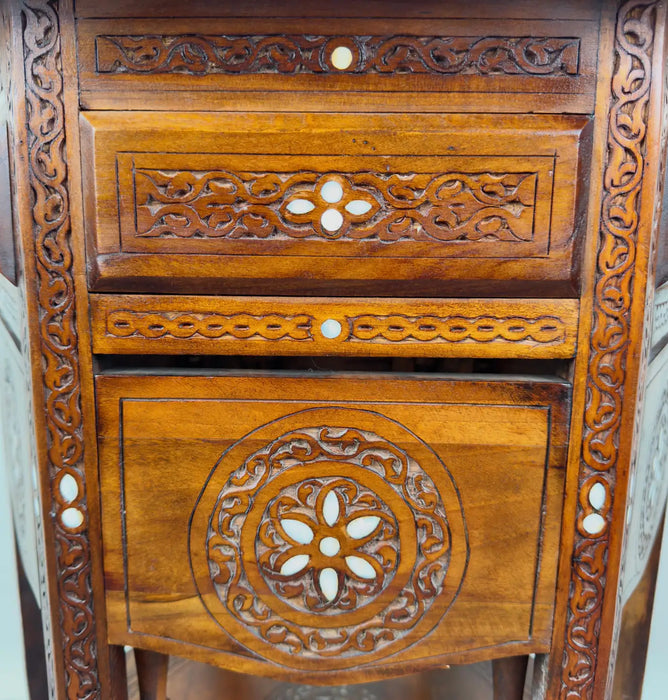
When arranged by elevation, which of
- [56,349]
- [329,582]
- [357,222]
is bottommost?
[329,582]

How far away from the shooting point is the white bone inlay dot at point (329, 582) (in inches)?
24.5

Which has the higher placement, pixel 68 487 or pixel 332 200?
pixel 332 200

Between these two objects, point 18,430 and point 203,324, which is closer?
point 203,324

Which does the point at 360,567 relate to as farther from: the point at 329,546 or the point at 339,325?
the point at 339,325

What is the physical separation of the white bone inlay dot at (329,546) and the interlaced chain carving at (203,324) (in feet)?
0.70

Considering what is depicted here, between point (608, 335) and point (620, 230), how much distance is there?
98 mm

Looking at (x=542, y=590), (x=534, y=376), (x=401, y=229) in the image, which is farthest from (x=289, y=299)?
(x=542, y=590)

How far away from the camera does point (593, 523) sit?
61 cm

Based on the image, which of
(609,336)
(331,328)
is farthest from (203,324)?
(609,336)

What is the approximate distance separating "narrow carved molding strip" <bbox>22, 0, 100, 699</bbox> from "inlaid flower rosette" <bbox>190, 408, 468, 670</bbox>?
0.12 metres

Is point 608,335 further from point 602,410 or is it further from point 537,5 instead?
point 537,5

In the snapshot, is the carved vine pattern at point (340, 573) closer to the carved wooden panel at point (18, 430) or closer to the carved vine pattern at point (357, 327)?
the carved vine pattern at point (357, 327)

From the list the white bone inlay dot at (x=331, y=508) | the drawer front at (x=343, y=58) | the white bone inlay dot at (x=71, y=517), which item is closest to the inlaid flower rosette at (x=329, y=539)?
the white bone inlay dot at (x=331, y=508)

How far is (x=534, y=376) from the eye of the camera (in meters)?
0.62
